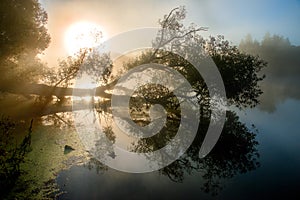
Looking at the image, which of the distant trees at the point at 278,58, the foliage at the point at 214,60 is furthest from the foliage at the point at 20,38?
the distant trees at the point at 278,58

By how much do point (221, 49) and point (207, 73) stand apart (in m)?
2.77

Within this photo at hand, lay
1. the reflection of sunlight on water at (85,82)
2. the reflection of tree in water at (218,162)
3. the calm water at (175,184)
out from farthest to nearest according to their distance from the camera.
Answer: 1. the reflection of sunlight on water at (85,82)
2. the reflection of tree in water at (218,162)
3. the calm water at (175,184)

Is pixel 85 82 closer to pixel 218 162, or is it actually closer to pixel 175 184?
pixel 218 162

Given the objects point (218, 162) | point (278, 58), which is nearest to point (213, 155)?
point (218, 162)

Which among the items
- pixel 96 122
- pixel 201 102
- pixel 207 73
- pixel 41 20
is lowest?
pixel 96 122

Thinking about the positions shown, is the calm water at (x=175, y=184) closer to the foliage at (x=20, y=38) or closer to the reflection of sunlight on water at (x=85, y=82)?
the foliage at (x=20, y=38)

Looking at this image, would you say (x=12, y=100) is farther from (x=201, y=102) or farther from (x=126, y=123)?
(x=201, y=102)

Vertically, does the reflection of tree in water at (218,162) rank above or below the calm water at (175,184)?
above

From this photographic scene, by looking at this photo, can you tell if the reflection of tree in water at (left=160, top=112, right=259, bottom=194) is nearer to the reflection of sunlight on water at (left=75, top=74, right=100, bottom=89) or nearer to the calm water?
the calm water

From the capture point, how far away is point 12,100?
88.9 feet

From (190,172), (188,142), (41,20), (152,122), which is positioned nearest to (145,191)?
(190,172)

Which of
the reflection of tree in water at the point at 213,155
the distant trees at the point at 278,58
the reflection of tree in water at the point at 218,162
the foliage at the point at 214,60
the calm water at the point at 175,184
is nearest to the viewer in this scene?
the calm water at the point at 175,184

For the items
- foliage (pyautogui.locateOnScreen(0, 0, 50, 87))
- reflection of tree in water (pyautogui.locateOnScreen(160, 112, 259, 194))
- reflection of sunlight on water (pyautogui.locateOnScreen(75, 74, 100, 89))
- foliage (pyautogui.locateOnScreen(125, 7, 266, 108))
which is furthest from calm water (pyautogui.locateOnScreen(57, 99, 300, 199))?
reflection of sunlight on water (pyautogui.locateOnScreen(75, 74, 100, 89))

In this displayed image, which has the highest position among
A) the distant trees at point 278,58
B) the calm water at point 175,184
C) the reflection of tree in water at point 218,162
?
the distant trees at point 278,58
